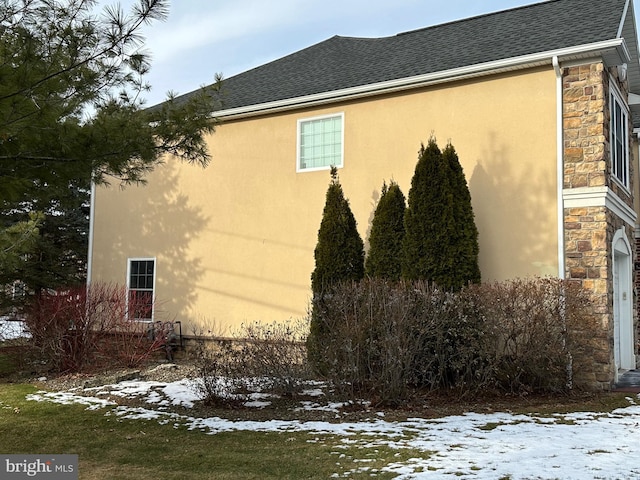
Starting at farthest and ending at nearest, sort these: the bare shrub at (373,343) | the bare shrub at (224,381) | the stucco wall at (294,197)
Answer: the stucco wall at (294,197) < the bare shrub at (224,381) < the bare shrub at (373,343)

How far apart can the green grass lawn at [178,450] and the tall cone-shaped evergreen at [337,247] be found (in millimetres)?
4116

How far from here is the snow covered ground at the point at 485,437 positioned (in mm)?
4762

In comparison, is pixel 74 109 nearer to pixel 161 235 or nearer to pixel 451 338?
pixel 451 338

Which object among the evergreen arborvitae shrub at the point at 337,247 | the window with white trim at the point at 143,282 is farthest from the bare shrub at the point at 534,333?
the window with white trim at the point at 143,282

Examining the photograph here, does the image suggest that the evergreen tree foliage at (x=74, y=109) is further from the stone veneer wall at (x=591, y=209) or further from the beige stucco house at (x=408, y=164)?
the stone veneer wall at (x=591, y=209)

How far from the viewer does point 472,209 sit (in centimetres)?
948

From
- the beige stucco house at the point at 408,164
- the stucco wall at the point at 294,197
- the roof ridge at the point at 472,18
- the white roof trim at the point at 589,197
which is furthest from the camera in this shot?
the roof ridge at the point at 472,18

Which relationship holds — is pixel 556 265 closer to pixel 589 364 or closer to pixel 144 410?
pixel 589 364

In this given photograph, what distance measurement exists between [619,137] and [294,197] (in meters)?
5.73

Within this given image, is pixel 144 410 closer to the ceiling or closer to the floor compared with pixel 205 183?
closer to the floor

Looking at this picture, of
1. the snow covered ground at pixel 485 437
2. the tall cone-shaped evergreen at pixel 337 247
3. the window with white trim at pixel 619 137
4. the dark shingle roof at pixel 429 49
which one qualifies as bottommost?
the snow covered ground at pixel 485 437

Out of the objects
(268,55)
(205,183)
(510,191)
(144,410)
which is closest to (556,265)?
(510,191)

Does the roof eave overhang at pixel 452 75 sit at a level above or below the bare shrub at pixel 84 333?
above

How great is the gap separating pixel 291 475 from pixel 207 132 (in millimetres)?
3626
